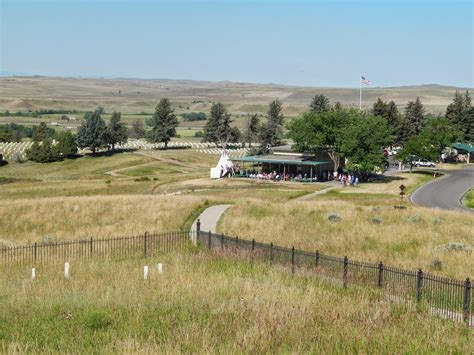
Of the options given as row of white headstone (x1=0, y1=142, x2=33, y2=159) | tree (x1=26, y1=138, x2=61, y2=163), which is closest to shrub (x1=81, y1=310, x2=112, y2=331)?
tree (x1=26, y1=138, x2=61, y2=163)

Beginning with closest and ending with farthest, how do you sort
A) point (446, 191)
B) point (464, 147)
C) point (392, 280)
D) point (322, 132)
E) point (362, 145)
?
point (392, 280) → point (446, 191) → point (362, 145) → point (322, 132) → point (464, 147)

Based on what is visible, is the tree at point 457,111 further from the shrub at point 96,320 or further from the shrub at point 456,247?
the shrub at point 96,320

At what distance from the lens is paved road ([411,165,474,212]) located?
59269 millimetres

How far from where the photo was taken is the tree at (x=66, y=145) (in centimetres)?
11662

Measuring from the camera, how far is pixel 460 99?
11656cm

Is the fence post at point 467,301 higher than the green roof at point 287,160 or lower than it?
higher

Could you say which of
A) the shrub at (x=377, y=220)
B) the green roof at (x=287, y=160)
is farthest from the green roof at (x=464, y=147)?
the shrub at (x=377, y=220)

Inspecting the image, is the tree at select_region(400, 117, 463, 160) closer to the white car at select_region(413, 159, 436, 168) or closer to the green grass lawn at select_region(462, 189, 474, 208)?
the white car at select_region(413, 159, 436, 168)

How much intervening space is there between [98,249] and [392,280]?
17.4 metres

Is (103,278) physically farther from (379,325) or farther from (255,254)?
(379,325)

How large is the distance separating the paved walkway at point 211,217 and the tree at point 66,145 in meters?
74.3

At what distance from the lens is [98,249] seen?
33.8m

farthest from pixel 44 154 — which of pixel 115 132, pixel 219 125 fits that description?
pixel 219 125

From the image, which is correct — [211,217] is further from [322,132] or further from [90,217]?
[322,132]
